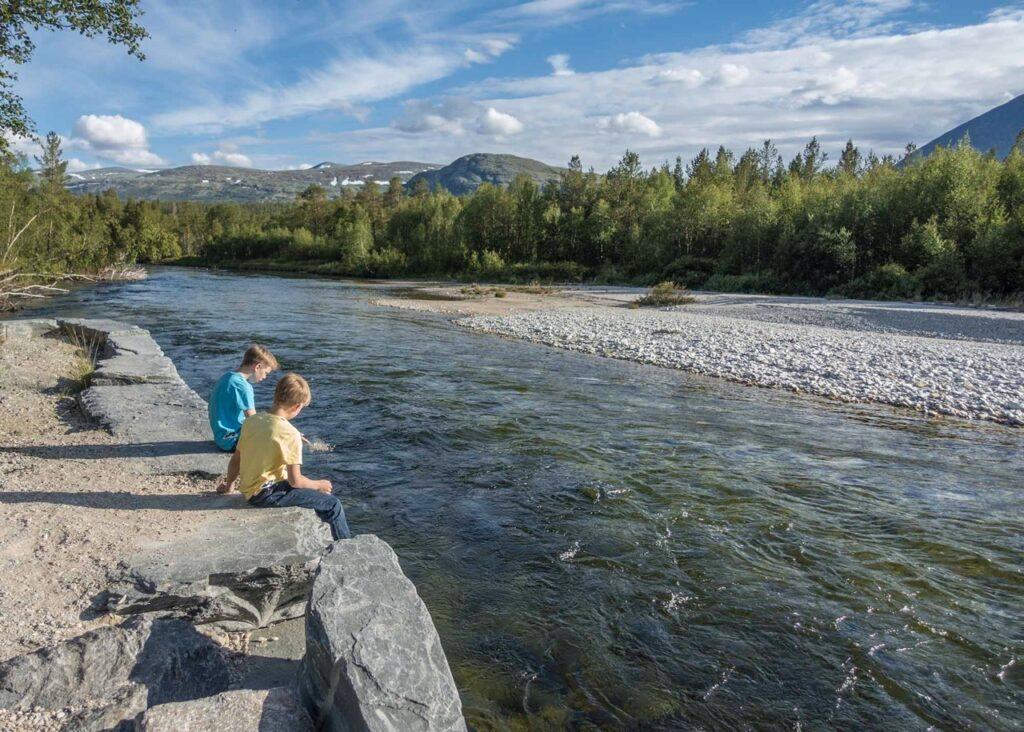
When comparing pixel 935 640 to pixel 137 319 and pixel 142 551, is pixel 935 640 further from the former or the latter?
pixel 137 319

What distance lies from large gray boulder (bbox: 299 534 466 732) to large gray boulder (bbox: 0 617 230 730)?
0.76 meters

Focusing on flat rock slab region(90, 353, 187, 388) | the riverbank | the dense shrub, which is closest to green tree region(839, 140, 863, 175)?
the dense shrub

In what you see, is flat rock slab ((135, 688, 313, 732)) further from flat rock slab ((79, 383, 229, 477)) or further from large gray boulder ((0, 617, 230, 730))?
flat rock slab ((79, 383, 229, 477))

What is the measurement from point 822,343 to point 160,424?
705 inches

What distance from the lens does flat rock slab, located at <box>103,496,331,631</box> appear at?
164 inches

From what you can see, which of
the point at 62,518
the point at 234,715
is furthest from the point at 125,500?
the point at 234,715

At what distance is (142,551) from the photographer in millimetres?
4621

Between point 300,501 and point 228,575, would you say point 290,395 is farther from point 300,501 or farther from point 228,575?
point 228,575

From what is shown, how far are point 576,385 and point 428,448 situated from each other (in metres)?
5.76

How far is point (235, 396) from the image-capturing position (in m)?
6.83

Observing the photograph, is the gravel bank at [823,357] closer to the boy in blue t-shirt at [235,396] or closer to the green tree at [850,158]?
the boy in blue t-shirt at [235,396]

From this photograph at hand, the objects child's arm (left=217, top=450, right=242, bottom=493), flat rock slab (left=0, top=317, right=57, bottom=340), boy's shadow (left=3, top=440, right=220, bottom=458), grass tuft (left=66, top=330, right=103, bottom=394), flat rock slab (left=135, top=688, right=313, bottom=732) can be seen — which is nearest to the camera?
flat rock slab (left=135, top=688, right=313, bottom=732)

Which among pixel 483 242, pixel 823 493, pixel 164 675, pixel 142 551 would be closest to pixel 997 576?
pixel 823 493

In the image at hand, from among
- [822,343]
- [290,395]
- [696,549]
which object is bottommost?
[696,549]
